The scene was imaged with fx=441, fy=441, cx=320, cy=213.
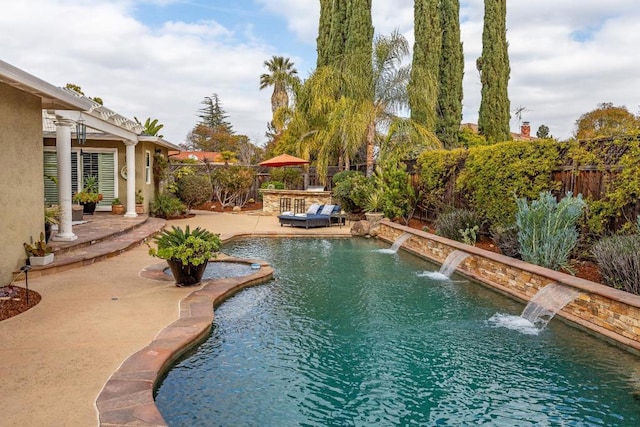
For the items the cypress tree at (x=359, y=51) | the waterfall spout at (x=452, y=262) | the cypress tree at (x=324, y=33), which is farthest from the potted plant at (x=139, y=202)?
the cypress tree at (x=324, y=33)

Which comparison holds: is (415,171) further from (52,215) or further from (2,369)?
(2,369)

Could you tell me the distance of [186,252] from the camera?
21.2ft

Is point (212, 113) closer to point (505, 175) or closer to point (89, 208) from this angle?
point (89, 208)

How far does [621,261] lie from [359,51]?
15.4 m

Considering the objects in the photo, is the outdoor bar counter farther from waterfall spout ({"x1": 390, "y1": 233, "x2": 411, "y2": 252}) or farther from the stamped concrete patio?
the stamped concrete patio

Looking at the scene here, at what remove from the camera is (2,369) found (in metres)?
3.72

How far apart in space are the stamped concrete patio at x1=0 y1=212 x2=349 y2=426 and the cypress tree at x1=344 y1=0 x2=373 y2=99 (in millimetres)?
12026

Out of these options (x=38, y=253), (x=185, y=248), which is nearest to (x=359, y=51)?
(x=185, y=248)

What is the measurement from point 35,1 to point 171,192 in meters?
9.61

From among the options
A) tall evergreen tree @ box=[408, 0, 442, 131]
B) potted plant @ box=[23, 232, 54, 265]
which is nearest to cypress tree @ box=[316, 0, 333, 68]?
tall evergreen tree @ box=[408, 0, 442, 131]

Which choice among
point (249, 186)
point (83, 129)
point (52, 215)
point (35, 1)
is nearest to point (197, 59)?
point (249, 186)

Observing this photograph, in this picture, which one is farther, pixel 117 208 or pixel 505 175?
pixel 117 208

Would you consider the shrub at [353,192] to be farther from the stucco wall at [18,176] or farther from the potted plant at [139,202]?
the stucco wall at [18,176]

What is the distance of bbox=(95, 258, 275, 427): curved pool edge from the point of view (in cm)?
301
